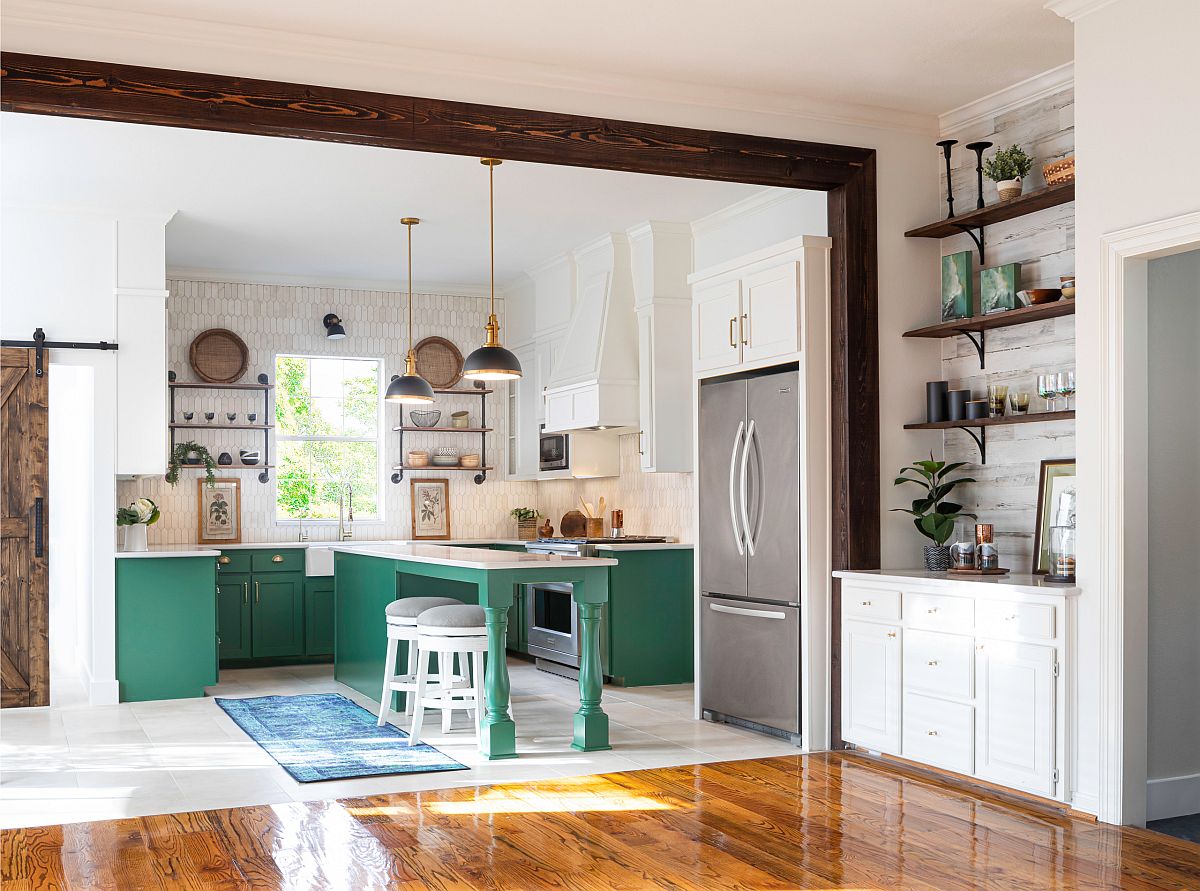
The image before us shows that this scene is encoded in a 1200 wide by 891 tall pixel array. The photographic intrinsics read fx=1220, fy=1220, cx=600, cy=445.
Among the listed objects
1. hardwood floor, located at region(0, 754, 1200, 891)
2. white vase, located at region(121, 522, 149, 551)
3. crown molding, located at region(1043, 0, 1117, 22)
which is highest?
crown molding, located at region(1043, 0, 1117, 22)

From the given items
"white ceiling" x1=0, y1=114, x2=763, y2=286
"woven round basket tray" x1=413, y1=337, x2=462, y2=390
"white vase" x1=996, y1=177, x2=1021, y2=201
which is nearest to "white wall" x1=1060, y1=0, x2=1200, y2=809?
"white vase" x1=996, y1=177, x2=1021, y2=201

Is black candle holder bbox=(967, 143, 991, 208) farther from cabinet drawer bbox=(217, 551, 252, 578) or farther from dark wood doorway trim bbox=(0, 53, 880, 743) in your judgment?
cabinet drawer bbox=(217, 551, 252, 578)

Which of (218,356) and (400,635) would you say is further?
(218,356)

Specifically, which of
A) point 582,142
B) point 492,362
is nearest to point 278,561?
point 492,362

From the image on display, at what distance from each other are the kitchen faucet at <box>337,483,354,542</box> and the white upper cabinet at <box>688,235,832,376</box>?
13.0 ft

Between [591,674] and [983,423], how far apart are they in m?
2.03

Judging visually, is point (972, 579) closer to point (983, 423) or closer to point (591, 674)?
point (983, 423)

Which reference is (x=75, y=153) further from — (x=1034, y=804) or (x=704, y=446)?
(x=1034, y=804)

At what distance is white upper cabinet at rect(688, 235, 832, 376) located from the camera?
5.55m

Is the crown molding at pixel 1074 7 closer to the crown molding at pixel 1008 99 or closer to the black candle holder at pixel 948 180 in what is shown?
the crown molding at pixel 1008 99

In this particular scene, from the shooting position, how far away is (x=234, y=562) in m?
8.25

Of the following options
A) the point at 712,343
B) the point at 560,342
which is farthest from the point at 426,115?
the point at 560,342

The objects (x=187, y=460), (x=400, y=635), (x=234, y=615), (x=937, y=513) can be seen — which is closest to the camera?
(x=937, y=513)

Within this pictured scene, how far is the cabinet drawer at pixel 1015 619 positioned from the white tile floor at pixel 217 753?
125 cm
